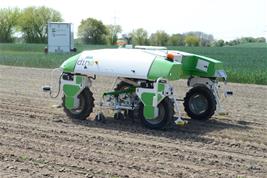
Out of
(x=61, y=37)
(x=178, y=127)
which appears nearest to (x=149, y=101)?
(x=178, y=127)

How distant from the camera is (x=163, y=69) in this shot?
29.1 ft

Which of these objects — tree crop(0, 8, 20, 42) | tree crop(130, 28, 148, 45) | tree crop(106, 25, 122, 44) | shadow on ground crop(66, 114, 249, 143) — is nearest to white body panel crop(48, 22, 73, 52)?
tree crop(106, 25, 122, 44)

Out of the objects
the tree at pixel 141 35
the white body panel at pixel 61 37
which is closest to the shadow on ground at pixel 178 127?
the white body panel at pixel 61 37

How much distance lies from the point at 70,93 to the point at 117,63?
1.29 m

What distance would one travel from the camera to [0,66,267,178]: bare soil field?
6.35 metres

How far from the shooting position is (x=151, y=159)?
22.7 feet

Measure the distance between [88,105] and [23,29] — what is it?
65.4 metres

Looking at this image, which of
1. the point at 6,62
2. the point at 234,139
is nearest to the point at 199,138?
the point at 234,139

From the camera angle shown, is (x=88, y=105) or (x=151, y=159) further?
(x=88, y=105)

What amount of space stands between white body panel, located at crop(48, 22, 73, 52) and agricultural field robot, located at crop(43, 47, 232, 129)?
3315 centimetres

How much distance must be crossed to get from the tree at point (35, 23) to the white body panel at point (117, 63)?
6251 centimetres

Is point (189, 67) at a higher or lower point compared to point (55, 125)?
higher

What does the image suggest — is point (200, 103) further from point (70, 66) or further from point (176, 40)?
point (176, 40)

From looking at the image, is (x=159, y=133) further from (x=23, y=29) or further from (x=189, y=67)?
(x=23, y=29)
